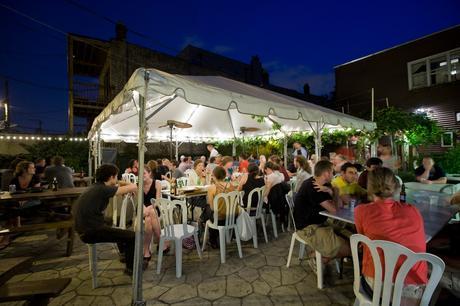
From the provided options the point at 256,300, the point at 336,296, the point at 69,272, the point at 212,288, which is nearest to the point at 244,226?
the point at 212,288

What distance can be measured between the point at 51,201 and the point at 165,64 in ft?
37.8

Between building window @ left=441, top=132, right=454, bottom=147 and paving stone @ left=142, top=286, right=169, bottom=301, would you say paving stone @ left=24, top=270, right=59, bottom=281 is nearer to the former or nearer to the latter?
paving stone @ left=142, top=286, right=169, bottom=301

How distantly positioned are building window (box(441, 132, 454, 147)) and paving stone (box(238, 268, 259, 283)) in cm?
1203

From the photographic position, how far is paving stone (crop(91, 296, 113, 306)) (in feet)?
8.50

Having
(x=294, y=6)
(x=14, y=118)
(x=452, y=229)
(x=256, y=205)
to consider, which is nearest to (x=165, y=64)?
(x=256, y=205)

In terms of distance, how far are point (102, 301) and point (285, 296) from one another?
199 centimetres

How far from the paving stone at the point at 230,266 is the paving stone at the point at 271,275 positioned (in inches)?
12.6

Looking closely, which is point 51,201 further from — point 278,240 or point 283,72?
point 283,72

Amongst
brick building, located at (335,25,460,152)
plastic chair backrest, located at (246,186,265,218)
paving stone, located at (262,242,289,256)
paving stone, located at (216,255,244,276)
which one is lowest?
paving stone, located at (216,255,244,276)

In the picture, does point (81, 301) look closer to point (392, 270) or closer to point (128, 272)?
point (128, 272)

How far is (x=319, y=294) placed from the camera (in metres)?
2.64

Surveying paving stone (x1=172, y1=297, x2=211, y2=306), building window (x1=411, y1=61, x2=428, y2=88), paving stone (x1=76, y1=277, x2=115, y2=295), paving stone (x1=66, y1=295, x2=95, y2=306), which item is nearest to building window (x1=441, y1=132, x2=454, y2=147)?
building window (x1=411, y1=61, x2=428, y2=88)

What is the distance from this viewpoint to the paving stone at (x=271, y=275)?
9.50 ft

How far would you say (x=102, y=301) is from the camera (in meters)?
2.64
